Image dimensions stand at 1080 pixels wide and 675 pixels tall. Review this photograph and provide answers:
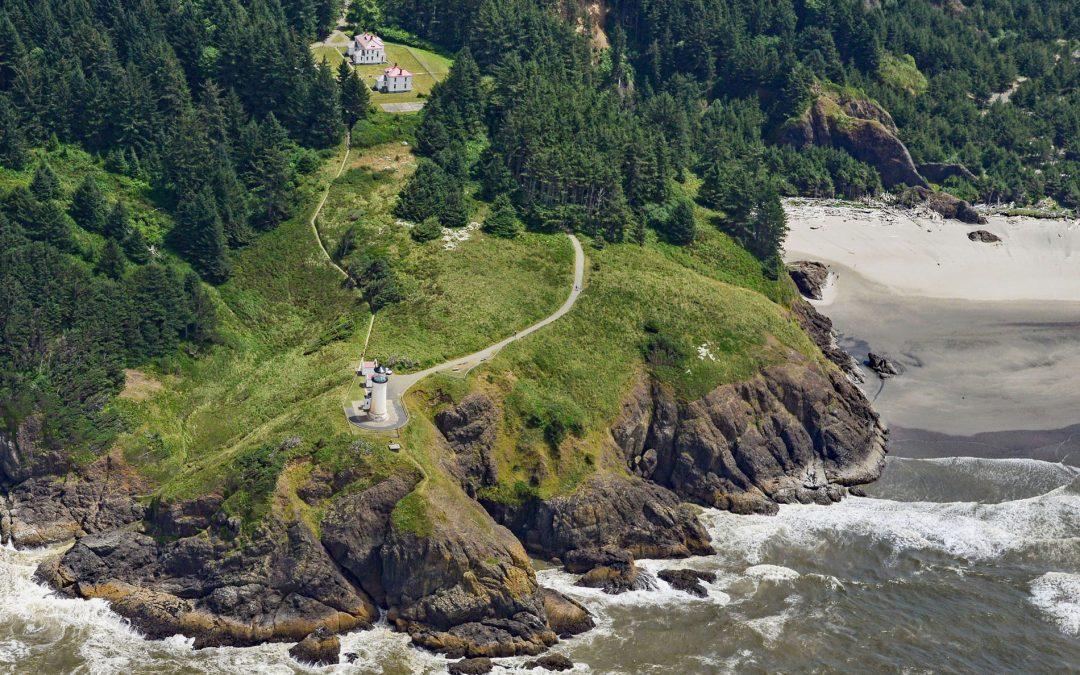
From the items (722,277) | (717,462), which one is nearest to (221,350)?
(717,462)

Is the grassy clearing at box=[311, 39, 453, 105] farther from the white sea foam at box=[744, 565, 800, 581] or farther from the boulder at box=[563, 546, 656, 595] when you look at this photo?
the white sea foam at box=[744, 565, 800, 581]

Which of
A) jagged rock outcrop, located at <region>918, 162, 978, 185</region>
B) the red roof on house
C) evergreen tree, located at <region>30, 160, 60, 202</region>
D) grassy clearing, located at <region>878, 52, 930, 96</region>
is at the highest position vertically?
the red roof on house

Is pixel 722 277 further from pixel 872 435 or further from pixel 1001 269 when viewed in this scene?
pixel 1001 269

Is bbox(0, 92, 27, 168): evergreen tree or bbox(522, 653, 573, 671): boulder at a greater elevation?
bbox(0, 92, 27, 168): evergreen tree

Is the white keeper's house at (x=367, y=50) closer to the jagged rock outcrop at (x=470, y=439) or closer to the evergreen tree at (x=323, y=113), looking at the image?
the evergreen tree at (x=323, y=113)

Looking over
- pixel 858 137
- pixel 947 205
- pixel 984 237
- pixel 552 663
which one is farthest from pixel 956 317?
pixel 552 663

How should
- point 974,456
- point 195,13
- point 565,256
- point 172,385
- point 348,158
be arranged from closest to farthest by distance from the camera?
point 172,385 → point 974,456 → point 565,256 → point 348,158 → point 195,13

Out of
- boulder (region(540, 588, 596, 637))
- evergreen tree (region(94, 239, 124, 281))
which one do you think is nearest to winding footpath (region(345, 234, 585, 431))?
boulder (region(540, 588, 596, 637))
